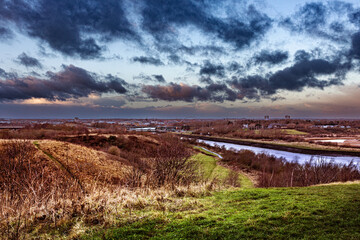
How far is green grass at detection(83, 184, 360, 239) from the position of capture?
419 cm

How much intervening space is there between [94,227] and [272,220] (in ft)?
13.4

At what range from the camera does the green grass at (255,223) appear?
4.19 meters

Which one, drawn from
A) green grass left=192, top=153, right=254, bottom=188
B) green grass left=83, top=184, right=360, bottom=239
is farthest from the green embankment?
green grass left=83, top=184, right=360, bottom=239

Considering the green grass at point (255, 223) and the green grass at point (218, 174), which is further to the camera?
the green grass at point (218, 174)

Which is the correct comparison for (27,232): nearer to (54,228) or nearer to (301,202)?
(54,228)

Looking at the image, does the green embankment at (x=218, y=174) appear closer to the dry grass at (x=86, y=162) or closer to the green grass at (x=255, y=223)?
the dry grass at (x=86, y=162)

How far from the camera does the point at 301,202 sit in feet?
20.2

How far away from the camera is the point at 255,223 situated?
Result: 463cm

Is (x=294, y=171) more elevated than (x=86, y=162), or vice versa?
(x=86, y=162)

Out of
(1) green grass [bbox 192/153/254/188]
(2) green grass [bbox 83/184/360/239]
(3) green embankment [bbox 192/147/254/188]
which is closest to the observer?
(2) green grass [bbox 83/184/360/239]

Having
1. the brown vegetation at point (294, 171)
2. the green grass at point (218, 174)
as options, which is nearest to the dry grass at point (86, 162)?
the green grass at point (218, 174)

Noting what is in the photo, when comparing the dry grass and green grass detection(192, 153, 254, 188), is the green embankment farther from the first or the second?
the dry grass

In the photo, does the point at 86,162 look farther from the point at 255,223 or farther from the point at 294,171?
the point at 294,171

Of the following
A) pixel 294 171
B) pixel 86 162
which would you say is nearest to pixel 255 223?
pixel 86 162
